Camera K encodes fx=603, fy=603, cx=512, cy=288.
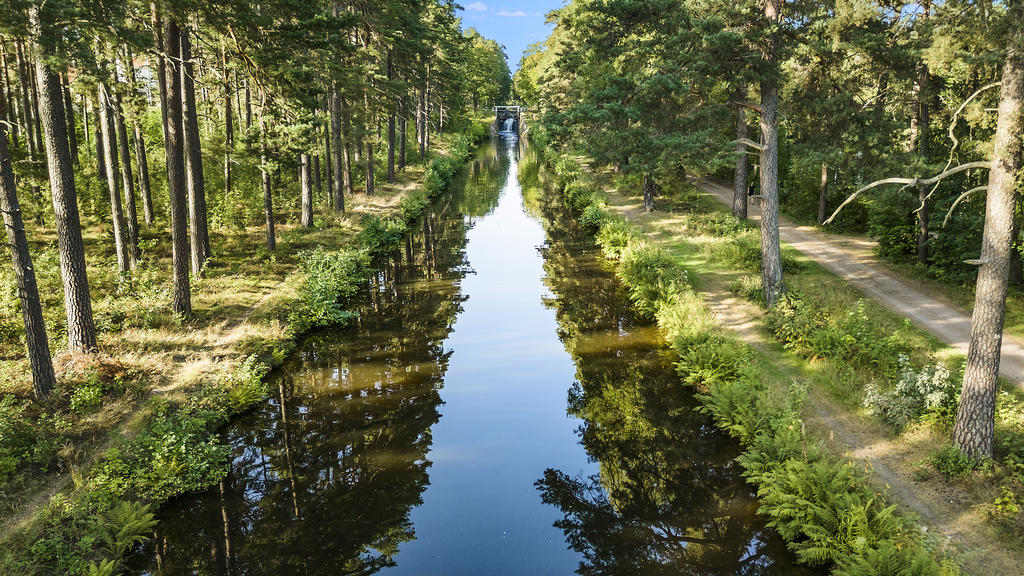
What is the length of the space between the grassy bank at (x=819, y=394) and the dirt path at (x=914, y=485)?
9cm

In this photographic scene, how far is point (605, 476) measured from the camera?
1154 centimetres

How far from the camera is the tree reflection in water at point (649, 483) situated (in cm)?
930

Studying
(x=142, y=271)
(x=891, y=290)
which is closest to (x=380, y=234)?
(x=142, y=271)

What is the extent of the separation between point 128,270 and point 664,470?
1608 centimetres

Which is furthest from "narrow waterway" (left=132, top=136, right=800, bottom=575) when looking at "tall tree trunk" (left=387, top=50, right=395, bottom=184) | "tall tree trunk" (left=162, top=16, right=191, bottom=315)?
"tall tree trunk" (left=387, top=50, right=395, bottom=184)

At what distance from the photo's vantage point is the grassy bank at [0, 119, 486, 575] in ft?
28.6

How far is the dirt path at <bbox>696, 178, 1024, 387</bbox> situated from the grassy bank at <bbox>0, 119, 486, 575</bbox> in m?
15.9

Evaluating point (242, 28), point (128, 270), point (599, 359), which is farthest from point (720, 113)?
point (128, 270)

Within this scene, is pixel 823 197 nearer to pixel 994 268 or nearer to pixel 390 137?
pixel 994 268

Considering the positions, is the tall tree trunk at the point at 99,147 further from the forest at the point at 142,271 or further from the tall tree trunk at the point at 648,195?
the tall tree trunk at the point at 648,195

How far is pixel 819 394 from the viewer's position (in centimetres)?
1271

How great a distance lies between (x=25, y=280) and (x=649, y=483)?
1192 cm

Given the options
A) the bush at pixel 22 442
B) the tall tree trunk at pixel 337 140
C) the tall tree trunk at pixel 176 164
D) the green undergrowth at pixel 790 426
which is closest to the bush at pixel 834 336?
the green undergrowth at pixel 790 426

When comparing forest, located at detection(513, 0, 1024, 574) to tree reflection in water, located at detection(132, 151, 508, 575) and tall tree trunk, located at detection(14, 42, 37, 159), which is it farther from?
tall tree trunk, located at detection(14, 42, 37, 159)
